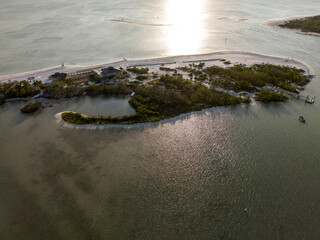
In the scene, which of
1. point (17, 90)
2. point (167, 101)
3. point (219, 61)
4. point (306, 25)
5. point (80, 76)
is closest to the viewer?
point (167, 101)

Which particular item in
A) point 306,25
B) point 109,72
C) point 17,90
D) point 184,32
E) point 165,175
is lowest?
point 165,175

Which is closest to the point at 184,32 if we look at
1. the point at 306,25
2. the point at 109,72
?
the point at 109,72

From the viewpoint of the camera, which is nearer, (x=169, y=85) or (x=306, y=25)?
(x=169, y=85)

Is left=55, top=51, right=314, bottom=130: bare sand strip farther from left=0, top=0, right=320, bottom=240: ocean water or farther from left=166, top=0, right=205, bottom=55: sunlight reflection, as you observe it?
left=0, top=0, right=320, bottom=240: ocean water

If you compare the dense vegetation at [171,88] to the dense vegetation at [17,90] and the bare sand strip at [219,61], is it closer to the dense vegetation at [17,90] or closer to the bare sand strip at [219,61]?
the dense vegetation at [17,90]

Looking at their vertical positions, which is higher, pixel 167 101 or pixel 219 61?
pixel 219 61

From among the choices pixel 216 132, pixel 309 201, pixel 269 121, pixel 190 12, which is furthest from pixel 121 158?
pixel 190 12

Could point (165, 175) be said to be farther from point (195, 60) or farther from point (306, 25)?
point (306, 25)
